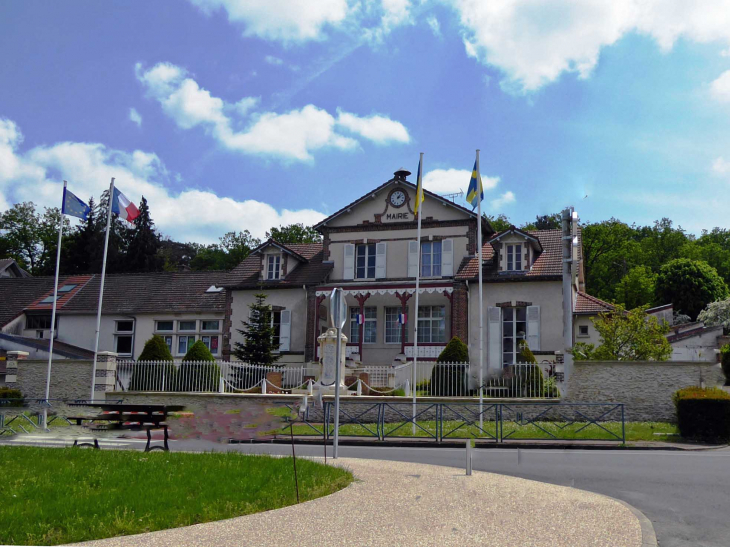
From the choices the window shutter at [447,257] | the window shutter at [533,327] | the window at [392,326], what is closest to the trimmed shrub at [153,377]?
the window at [392,326]

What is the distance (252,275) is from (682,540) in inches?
1180

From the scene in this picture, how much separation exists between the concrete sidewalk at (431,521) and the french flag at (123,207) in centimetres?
1626

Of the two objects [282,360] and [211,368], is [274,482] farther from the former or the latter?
[282,360]

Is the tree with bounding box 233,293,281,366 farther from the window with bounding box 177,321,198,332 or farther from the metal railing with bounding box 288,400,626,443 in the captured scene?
the metal railing with bounding box 288,400,626,443

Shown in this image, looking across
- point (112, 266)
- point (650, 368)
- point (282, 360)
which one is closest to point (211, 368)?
point (282, 360)

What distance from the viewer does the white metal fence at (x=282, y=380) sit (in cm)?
2225

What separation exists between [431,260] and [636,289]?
28276mm

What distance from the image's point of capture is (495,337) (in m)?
31.1

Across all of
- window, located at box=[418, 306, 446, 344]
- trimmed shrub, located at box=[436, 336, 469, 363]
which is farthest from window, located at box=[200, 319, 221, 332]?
trimmed shrub, located at box=[436, 336, 469, 363]

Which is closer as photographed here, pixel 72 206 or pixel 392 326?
pixel 72 206

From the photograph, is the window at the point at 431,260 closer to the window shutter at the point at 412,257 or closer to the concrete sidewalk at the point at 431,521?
the window shutter at the point at 412,257

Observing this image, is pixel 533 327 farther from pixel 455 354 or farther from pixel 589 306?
pixel 455 354

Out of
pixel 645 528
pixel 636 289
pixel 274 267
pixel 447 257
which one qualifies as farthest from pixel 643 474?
pixel 636 289

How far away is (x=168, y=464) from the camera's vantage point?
32.3 ft
